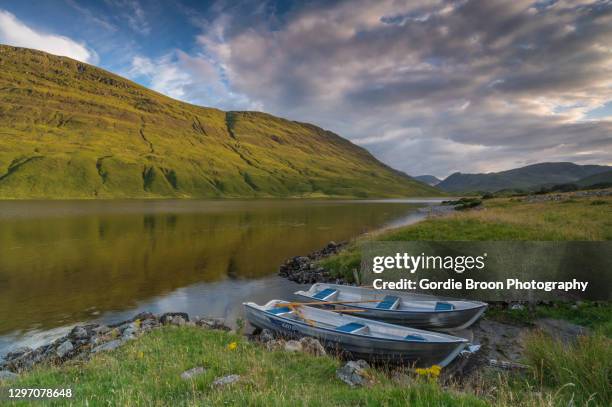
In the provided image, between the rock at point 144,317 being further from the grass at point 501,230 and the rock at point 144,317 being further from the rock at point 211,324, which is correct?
the grass at point 501,230

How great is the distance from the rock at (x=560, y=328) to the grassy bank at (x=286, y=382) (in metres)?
6.08

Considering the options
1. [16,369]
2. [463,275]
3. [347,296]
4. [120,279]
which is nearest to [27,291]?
[120,279]

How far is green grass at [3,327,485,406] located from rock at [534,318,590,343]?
11.5 meters

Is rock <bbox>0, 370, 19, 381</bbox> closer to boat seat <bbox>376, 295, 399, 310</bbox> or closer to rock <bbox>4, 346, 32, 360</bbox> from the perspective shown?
rock <bbox>4, 346, 32, 360</bbox>

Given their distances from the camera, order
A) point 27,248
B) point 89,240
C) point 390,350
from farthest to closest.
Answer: point 89,240
point 27,248
point 390,350

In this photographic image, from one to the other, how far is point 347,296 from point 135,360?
13.0 metres

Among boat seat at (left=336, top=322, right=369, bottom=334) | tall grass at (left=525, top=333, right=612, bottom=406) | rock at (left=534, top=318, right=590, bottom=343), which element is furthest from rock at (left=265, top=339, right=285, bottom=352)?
rock at (left=534, top=318, right=590, bottom=343)

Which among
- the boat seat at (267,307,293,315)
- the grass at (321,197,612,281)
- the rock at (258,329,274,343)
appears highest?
the grass at (321,197,612,281)

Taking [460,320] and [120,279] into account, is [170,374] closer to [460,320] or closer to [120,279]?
[460,320]

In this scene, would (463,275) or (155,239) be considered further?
(155,239)

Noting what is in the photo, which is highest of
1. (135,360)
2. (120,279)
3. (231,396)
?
(231,396)

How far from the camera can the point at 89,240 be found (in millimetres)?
50719

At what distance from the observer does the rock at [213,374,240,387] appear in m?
7.59

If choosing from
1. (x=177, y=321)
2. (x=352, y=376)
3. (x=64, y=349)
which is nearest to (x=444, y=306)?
(x=352, y=376)
